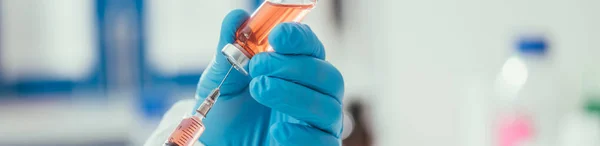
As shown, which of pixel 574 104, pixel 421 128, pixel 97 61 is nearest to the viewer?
pixel 574 104

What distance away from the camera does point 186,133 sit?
722 mm

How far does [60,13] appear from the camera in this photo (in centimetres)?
162

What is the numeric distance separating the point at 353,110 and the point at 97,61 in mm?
706

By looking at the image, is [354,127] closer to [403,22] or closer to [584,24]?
[403,22]

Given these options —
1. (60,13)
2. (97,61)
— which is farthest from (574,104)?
(60,13)

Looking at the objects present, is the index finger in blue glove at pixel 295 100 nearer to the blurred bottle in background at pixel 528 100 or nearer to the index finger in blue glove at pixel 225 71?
the index finger in blue glove at pixel 225 71

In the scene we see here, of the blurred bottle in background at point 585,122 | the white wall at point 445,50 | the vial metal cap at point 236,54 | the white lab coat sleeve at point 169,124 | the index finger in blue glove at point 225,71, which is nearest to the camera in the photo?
the vial metal cap at point 236,54

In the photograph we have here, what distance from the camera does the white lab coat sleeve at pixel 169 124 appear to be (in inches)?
39.9

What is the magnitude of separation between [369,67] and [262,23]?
2.50 feet

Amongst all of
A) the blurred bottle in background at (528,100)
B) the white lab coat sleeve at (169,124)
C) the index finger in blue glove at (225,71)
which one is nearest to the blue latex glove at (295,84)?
the index finger in blue glove at (225,71)

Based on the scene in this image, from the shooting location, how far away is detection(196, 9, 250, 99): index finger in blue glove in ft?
2.70

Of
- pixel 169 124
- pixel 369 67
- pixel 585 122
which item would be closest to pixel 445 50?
pixel 369 67

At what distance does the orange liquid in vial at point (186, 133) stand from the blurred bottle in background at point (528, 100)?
0.76 metres

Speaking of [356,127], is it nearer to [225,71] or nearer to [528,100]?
[528,100]
